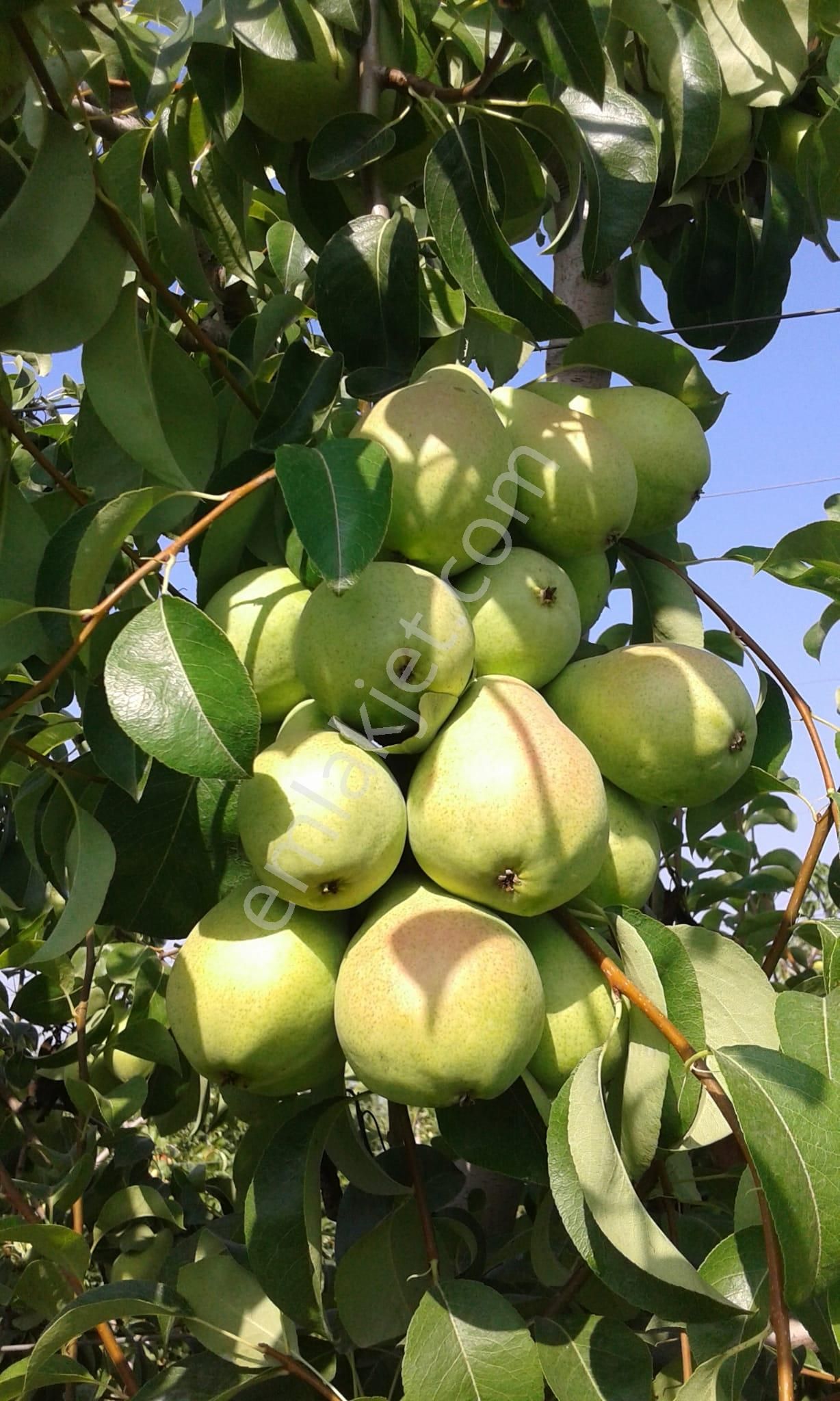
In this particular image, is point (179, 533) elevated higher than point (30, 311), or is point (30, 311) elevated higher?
point (30, 311)

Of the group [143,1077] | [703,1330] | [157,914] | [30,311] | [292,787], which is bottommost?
[143,1077]

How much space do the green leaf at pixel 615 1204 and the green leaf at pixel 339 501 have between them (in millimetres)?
435

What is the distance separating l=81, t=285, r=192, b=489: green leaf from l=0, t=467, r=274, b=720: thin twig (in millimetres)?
103

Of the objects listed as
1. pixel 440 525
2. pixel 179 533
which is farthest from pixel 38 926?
pixel 440 525

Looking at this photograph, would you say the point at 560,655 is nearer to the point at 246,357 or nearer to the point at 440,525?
the point at 440,525

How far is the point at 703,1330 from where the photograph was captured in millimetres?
943

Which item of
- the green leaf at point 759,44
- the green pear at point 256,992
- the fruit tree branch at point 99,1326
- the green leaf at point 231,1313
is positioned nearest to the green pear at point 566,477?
the green pear at point 256,992

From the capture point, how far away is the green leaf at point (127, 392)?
42.3 inches

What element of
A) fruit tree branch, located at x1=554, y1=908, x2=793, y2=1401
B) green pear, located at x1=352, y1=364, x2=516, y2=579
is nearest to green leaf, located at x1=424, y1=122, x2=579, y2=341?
green pear, located at x1=352, y1=364, x2=516, y2=579

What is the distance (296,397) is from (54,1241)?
0.93 metres

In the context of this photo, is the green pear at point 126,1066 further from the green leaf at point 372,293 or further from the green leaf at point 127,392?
the green leaf at point 372,293

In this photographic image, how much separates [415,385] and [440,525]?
0.15 meters

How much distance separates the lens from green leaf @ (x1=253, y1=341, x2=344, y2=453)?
3.57 feet

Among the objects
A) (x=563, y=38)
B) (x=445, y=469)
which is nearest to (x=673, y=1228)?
(x=445, y=469)
